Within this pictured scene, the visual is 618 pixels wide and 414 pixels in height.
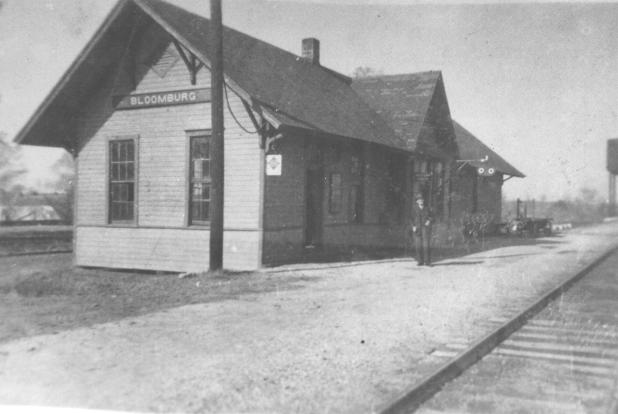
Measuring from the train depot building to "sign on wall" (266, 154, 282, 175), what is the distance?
0.02 metres

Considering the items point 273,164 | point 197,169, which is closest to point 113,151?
point 197,169

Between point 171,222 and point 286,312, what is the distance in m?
6.69

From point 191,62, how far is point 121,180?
11.4 ft

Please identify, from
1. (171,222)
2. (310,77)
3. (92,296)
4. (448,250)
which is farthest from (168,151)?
(448,250)

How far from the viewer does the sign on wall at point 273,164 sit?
12328mm

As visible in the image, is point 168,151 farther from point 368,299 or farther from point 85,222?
point 368,299

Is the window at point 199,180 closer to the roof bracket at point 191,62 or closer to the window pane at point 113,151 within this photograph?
the roof bracket at point 191,62

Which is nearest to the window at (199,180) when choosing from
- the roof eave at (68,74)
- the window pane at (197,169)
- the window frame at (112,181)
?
the window pane at (197,169)

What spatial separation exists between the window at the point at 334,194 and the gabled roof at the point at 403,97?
3822mm

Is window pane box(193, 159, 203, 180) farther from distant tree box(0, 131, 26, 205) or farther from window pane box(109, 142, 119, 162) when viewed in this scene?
distant tree box(0, 131, 26, 205)

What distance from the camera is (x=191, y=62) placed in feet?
45.5

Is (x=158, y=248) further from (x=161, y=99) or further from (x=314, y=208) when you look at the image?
(x=314, y=208)

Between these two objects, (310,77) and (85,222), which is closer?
(85,222)

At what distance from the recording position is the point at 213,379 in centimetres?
504
